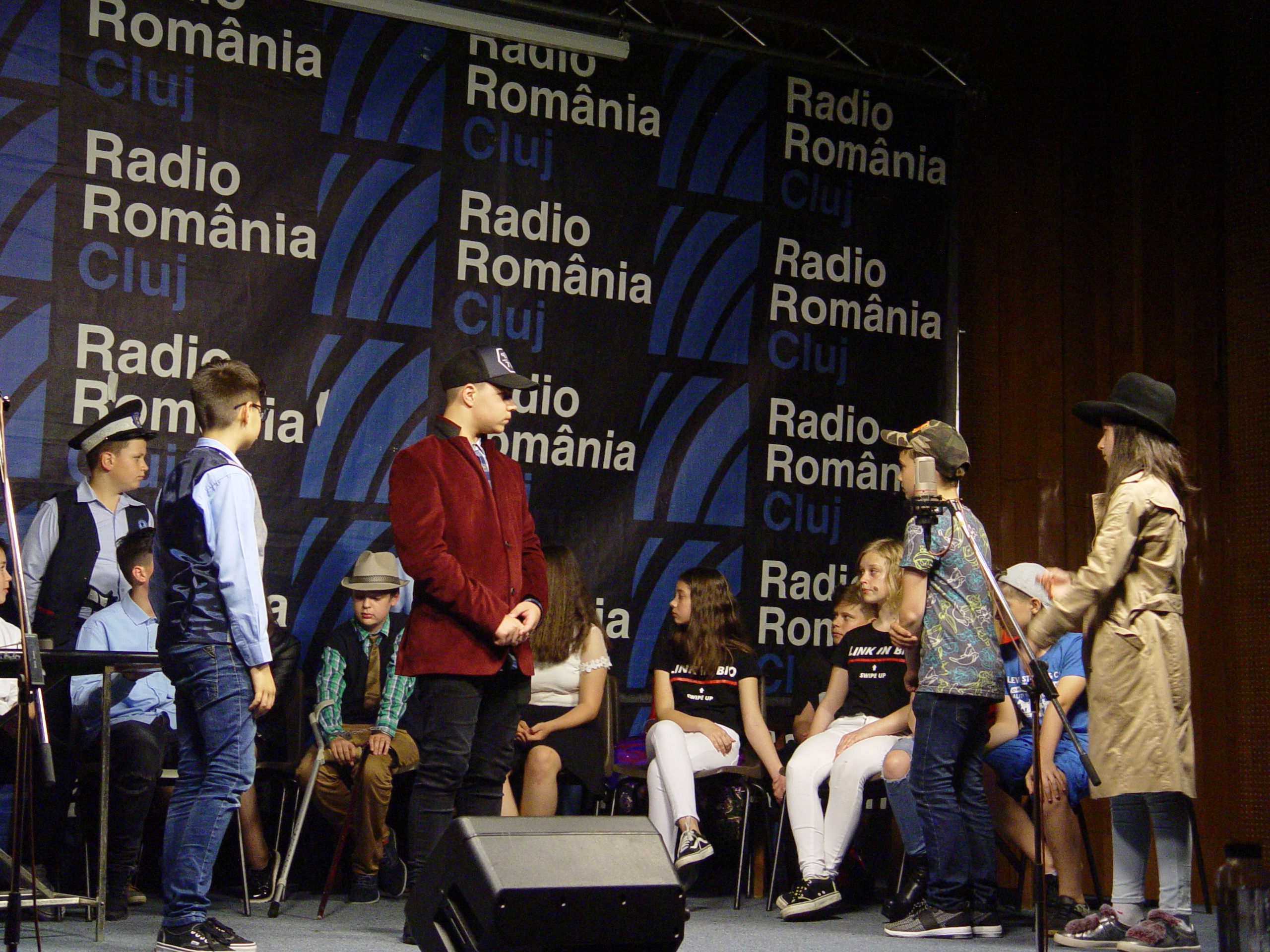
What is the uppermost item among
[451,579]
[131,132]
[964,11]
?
[964,11]

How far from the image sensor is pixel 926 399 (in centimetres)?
591

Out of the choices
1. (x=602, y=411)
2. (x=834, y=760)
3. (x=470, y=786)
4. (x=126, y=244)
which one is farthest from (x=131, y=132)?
(x=834, y=760)

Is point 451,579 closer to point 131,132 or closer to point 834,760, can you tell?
point 834,760

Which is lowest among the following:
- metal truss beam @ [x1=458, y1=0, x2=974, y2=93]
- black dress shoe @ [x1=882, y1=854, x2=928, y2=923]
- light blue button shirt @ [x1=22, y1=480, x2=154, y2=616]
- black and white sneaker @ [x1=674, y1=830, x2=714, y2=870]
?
black dress shoe @ [x1=882, y1=854, x2=928, y2=923]

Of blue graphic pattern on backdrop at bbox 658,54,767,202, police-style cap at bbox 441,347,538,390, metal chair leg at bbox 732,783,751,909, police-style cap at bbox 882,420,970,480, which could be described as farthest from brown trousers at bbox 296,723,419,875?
blue graphic pattern on backdrop at bbox 658,54,767,202

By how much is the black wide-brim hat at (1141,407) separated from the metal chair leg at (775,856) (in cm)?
184

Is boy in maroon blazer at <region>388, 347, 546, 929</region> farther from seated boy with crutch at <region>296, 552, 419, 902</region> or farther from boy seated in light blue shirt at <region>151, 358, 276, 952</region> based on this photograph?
seated boy with crutch at <region>296, 552, 419, 902</region>

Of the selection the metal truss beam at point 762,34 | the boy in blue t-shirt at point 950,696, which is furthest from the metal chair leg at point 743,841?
the metal truss beam at point 762,34

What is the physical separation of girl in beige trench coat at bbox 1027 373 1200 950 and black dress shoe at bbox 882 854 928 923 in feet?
1.89

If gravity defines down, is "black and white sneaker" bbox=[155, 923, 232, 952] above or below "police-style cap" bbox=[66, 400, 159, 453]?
below

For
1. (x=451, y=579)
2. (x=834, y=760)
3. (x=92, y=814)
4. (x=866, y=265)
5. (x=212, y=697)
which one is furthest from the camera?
(x=866, y=265)

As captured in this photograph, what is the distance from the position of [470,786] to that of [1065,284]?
142 inches

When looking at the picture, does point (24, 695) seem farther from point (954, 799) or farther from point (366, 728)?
point (954, 799)

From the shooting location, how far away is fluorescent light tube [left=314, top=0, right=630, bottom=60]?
497 cm
